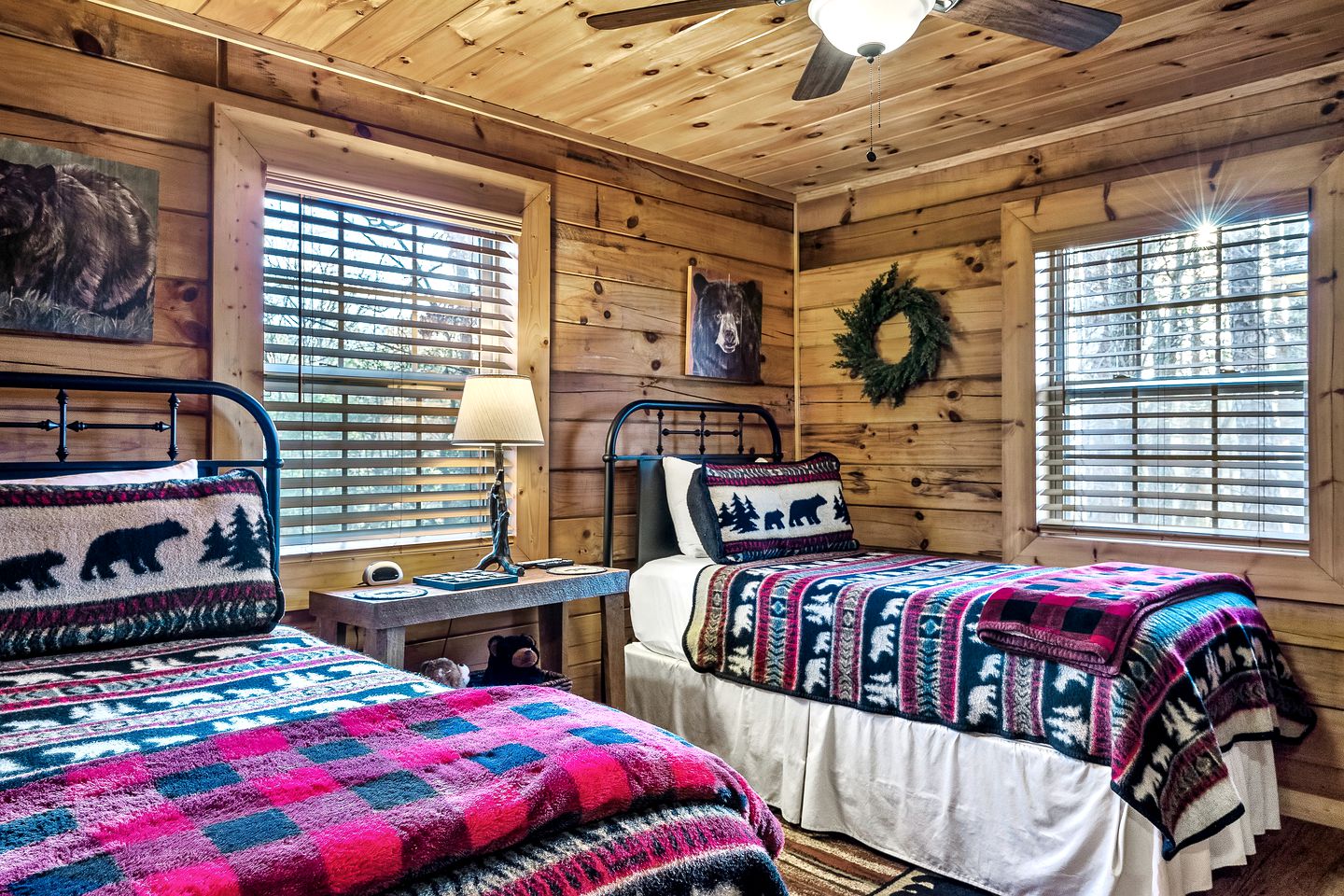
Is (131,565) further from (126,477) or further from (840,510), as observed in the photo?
(840,510)

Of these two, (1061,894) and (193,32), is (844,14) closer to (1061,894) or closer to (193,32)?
(193,32)

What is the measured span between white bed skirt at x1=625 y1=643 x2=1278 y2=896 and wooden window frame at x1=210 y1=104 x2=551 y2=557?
3.42 feet

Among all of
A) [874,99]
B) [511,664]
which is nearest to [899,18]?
[874,99]

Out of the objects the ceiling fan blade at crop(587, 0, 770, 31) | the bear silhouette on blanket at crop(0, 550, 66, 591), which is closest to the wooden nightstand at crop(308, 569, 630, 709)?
the bear silhouette on blanket at crop(0, 550, 66, 591)

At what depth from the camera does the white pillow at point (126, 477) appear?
211cm

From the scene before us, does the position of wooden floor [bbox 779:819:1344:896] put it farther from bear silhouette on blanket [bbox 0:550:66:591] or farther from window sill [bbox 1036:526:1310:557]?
bear silhouette on blanket [bbox 0:550:66:591]

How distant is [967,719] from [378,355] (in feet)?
6.78

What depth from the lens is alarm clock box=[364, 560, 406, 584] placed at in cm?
279

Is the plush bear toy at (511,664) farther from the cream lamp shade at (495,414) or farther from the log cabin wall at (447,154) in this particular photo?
the cream lamp shade at (495,414)

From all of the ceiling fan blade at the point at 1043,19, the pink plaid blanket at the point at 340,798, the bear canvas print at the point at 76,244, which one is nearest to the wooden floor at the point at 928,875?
the pink plaid blanket at the point at 340,798

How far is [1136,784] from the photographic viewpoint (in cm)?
204

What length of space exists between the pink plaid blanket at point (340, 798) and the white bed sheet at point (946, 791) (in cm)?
118

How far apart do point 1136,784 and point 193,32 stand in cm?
310

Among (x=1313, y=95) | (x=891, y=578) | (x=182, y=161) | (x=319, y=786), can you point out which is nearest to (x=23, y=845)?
(x=319, y=786)
